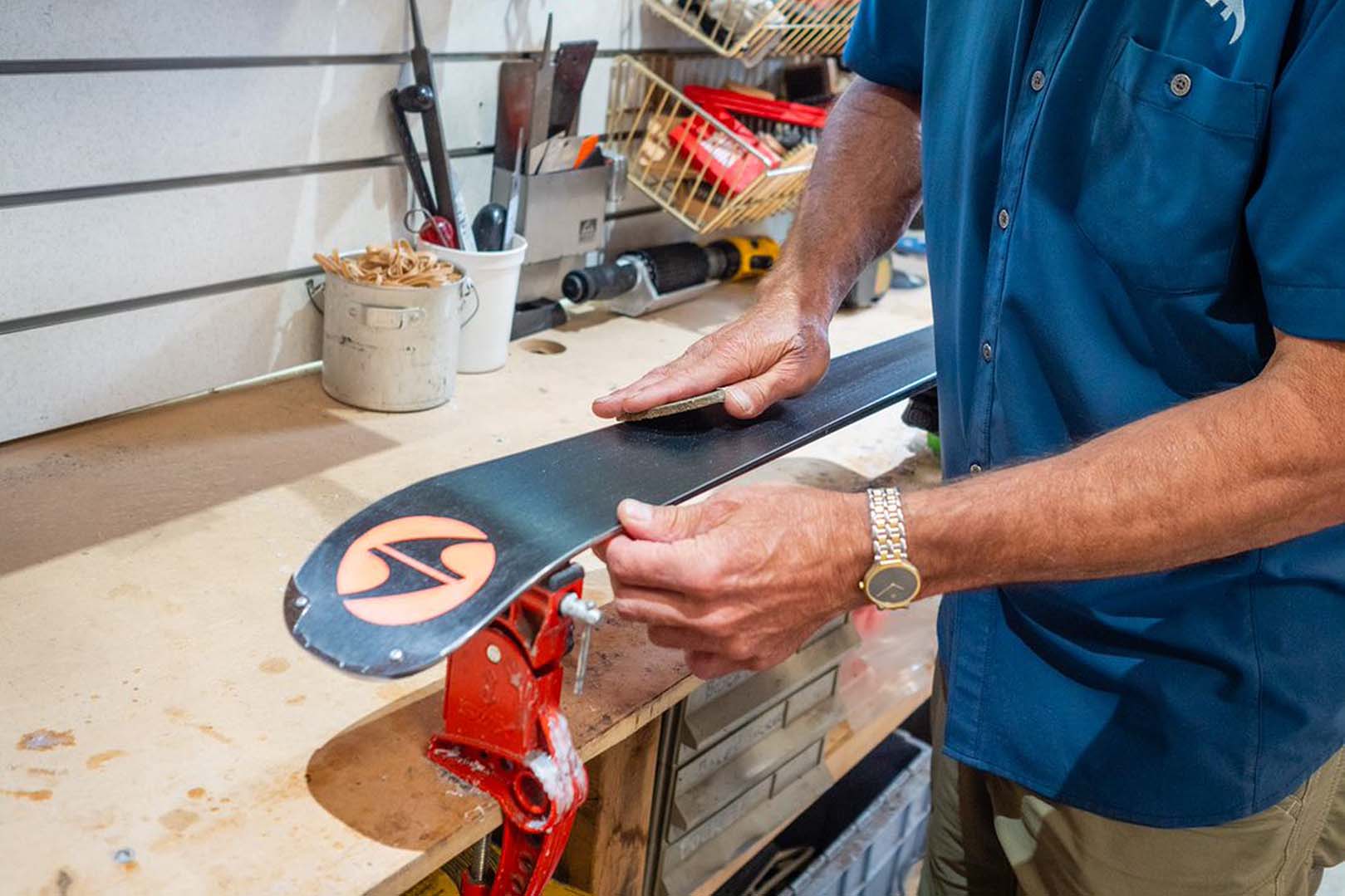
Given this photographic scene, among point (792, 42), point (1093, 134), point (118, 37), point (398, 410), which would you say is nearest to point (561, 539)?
point (1093, 134)

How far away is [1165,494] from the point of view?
2.80 ft

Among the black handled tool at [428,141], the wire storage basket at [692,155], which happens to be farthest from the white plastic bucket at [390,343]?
the wire storage basket at [692,155]

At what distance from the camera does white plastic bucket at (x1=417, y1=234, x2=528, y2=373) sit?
1583 millimetres

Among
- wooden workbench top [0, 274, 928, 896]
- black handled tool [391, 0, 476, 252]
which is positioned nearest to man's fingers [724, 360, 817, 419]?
wooden workbench top [0, 274, 928, 896]

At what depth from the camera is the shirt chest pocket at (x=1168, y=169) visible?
88cm

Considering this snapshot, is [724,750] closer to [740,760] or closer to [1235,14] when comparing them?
[740,760]

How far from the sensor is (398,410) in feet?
4.93

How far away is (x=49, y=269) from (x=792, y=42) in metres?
1.21

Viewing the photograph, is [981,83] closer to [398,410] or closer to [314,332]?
[398,410]

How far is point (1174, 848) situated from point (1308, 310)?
0.52m

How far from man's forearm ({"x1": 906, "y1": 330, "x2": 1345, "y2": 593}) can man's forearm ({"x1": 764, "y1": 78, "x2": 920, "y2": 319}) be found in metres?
0.45

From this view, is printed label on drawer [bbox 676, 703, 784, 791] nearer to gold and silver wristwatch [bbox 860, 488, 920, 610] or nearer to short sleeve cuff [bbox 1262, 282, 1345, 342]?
gold and silver wristwatch [bbox 860, 488, 920, 610]

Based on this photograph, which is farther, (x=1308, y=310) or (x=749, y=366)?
(x=749, y=366)

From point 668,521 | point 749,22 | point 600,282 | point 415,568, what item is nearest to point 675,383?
point 668,521
